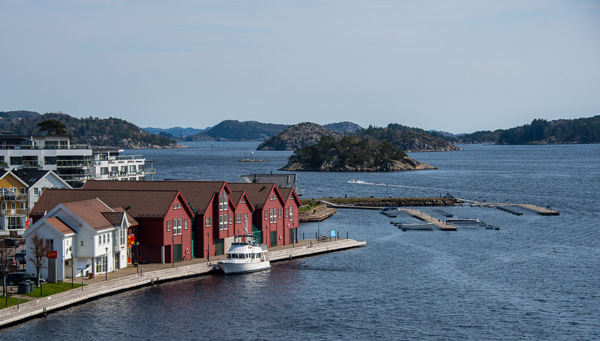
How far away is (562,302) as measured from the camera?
216 feet

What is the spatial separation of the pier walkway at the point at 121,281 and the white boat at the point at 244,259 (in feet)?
5.59

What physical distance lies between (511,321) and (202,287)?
93.0 ft

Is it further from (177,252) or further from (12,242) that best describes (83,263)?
(12,242)

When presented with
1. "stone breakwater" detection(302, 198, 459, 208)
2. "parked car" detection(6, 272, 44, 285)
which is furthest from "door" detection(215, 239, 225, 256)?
"stone breakwater" detection(302, 198, 459, 208)

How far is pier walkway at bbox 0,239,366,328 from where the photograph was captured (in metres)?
56.1

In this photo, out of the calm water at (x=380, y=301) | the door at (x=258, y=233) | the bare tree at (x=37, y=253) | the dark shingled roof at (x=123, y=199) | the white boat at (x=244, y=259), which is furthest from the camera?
the door at (x=258, y=233)

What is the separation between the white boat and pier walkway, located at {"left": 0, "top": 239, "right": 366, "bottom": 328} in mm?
1704

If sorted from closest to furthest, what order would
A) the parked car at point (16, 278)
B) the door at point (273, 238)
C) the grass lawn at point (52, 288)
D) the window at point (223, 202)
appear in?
the grass lawn at point (52, 288) → the parked car at point (16, 278) → the window at point (223, 202) → the door at point (273, 238)

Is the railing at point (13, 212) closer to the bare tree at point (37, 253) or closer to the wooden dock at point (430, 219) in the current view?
the bare tree at point (37, 253)

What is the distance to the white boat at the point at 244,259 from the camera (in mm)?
75125

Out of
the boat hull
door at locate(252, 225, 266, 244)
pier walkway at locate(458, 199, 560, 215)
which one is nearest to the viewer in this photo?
the boat hull

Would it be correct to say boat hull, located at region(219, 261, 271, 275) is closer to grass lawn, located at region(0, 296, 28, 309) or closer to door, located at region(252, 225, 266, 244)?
door, located at region(252, 225, 266, 244)

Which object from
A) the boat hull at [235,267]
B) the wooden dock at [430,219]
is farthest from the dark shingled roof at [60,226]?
the wooden dock at [430,219]

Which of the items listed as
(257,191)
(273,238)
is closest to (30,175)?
(257,191)
